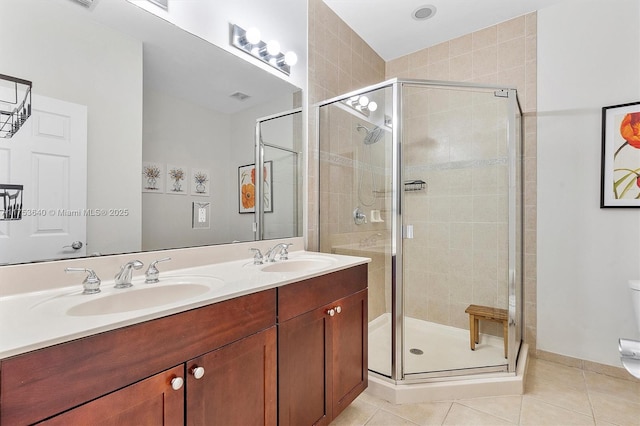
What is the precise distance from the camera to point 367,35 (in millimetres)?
2676

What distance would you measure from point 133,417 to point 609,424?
2.26 m

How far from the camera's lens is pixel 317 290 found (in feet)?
4.47

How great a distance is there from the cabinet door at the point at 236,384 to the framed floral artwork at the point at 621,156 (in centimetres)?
243

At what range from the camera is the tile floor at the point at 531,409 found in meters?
1.63

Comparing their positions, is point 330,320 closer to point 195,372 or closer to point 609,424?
point 195,372

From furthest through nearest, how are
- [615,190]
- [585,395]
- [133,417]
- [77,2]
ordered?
[615,190] → [585,395] → [77,2] → [133,417]

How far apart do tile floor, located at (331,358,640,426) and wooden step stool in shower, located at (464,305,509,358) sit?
0.37 meters

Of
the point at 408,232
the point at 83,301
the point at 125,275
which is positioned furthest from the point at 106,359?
the point at 408,232

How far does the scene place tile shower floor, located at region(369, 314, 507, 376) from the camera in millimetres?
1925

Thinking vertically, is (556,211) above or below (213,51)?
below

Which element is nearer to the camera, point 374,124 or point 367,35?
point 374,124

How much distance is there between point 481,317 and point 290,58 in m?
Result: 2.28

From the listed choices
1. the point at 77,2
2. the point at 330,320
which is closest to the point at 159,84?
the point at 77,2

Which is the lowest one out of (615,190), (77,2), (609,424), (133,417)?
(609,424)
